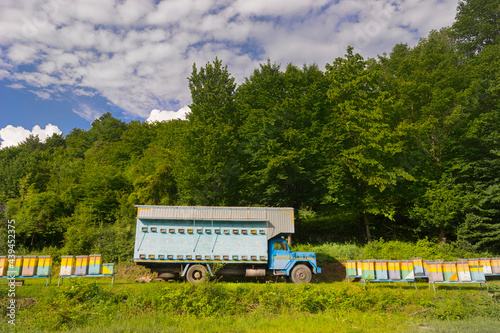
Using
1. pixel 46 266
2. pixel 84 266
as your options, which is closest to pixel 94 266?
pixel 84 266

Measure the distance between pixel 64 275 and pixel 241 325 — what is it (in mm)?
10065

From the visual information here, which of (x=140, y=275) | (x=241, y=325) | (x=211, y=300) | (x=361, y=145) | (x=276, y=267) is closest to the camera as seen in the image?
(x=241, y=325)

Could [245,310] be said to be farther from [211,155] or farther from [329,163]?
[329,163]

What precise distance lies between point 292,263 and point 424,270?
6833 mm

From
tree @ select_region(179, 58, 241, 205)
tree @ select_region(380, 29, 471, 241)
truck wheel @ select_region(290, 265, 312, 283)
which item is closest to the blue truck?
truck wheel @ select_region(290, 265, 312, 283)

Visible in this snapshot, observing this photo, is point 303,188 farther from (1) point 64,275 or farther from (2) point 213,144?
(1) point 64,275

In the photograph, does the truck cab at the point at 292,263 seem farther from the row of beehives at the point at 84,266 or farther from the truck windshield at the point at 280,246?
the row of beehives at the point at 84,266

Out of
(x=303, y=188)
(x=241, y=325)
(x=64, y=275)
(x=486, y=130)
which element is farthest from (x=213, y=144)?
(x=486, y=130)

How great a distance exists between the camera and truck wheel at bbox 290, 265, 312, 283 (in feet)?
48.3

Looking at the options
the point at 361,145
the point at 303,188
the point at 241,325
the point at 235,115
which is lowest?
the point at 241,325

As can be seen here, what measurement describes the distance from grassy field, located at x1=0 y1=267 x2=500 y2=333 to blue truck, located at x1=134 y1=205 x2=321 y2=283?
3.87 metres

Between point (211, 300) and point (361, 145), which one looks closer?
point (211, 300)

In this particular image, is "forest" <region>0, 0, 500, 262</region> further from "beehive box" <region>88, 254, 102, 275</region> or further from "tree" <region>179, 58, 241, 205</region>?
"beehive box" <region>88, 254, 102, 275</region>

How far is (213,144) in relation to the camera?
22.2 metres
